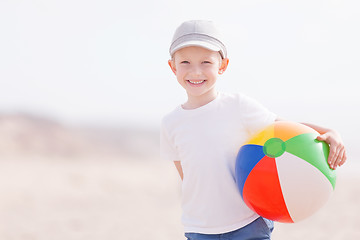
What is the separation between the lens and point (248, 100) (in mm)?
2875

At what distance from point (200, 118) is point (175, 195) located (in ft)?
21.1

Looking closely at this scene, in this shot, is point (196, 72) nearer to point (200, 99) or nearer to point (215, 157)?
point (200, 99)

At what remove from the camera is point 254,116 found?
9.31ft

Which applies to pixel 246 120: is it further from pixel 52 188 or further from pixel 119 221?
pixel 52 188

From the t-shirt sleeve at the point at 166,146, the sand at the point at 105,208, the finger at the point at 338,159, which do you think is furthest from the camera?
the sand at the point at 105,208

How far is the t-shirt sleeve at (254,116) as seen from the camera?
282cm

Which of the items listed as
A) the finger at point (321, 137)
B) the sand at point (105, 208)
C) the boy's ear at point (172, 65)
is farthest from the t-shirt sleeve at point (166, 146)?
the sand at point (105, 208)

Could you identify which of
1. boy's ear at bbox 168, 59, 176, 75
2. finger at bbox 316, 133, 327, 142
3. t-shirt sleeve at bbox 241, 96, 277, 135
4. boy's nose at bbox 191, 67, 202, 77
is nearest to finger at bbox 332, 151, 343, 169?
finger at bbox 316, 133, 327, 142

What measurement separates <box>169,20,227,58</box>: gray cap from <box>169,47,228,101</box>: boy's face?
4 centimetres

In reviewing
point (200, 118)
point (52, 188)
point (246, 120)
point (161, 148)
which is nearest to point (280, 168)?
point (246, 120)

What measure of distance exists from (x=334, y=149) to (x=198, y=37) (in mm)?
1016

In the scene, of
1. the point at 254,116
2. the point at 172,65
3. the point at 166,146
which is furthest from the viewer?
the point at 166,146

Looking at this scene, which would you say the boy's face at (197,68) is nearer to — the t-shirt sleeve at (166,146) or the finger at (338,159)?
the t-shirt sleeve at (166,146)

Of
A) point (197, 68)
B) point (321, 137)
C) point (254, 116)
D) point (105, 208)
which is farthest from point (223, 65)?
point (105, 208)
